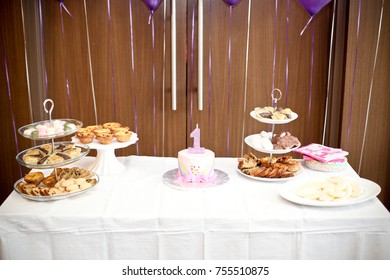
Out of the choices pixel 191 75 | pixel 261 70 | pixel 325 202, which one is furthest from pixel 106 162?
pixel 261 70

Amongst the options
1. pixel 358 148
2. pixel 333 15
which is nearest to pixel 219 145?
pixel 358 148

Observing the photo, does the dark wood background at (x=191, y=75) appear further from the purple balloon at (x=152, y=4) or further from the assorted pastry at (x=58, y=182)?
the assorted pastry at (x=58, y=182)

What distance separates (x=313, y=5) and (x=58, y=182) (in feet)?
5.10

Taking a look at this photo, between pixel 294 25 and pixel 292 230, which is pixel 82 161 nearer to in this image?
pixel 292 230

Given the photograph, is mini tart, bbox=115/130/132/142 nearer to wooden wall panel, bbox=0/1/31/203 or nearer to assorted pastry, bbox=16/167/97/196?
assorted pastry, bbox=16/167/97/196

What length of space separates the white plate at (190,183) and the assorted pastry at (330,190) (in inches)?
11.8

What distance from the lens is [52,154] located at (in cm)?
172

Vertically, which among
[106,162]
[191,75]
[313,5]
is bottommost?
[106,162]

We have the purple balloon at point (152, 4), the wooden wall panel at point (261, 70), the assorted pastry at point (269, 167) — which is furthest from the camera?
the wooden wall panel at point (261, 70)

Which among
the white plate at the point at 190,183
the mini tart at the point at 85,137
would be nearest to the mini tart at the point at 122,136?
the mini tart at the point at 85,137

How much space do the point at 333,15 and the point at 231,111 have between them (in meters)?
0.78

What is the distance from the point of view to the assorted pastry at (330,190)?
5.35ft

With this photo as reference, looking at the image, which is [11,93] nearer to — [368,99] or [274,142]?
Answer: [274,142]

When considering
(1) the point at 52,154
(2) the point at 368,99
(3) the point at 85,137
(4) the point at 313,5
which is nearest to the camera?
(1) the point at 52,154
